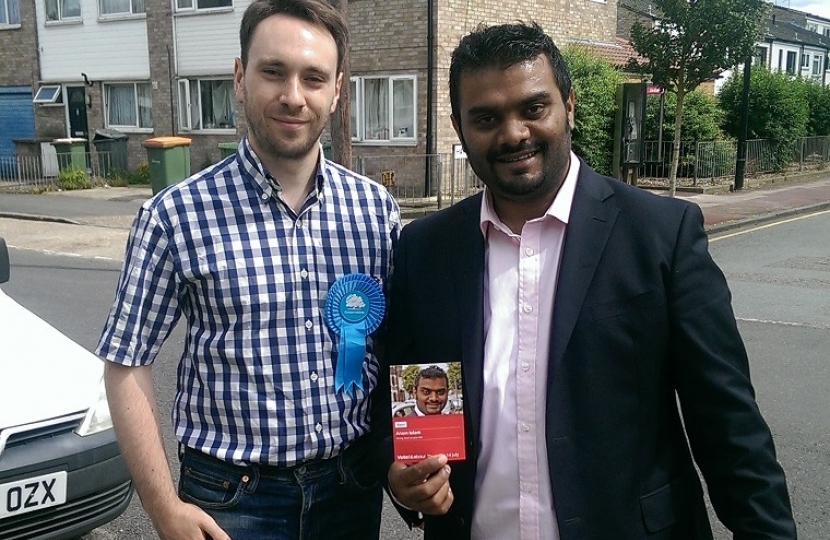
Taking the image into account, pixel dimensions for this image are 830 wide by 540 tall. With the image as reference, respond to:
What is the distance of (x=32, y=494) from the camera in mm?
3148

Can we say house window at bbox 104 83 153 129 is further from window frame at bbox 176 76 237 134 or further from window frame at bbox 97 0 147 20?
window frame at bbox 97 0 147 20

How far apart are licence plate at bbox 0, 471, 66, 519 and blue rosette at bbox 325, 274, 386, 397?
1.73 m

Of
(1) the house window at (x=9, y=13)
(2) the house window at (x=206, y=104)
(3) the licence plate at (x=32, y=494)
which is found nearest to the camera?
(3) the licence plate at (x=32, y=494)

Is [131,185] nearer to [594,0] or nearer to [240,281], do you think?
[594,0]

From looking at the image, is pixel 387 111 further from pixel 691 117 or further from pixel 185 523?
pixel 185 523

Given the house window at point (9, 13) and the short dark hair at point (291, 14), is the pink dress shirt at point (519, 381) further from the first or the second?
the house window at point (9, 13)

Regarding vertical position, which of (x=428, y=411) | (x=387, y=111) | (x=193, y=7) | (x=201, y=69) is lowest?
(x=428, y=411)

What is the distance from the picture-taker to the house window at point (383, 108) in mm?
→ 18156

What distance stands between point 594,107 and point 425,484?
17.3m

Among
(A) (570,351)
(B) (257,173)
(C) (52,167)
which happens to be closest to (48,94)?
(C) (52,167)

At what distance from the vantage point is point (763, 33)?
52.9 ft

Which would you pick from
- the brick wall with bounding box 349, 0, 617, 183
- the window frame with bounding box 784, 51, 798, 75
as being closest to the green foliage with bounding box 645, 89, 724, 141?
the brick wall with bounding box 349, 0, 617, 183

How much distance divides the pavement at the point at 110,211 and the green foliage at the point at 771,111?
137 cm

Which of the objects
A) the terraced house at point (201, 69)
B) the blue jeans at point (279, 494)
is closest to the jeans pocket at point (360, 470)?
the blue jeans at point (279, 494)
